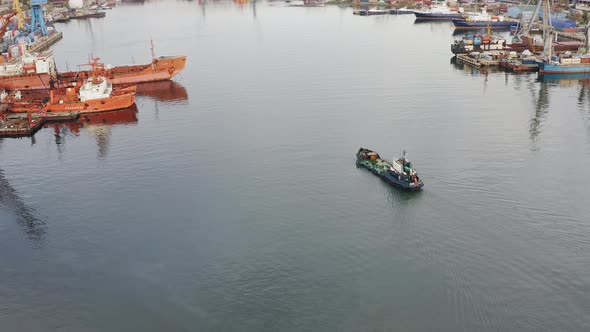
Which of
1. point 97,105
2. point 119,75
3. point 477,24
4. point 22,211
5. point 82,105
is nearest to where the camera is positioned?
point 22,211

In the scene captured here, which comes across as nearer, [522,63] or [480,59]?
[522,63]

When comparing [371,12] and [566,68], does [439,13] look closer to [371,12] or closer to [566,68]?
[371,12]

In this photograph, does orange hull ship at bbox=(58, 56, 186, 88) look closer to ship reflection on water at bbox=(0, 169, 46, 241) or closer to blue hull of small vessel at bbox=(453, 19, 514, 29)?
ship reflection on water at bbox=(0, 169, 46, 241)

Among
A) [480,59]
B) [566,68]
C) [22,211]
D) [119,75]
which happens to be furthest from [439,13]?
[22,211]

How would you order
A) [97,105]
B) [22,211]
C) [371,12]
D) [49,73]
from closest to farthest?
[22,211] → [97,105] → [49,73] → [371,12]

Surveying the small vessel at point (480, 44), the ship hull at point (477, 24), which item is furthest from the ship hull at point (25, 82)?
the ship hull at point (477, 24)

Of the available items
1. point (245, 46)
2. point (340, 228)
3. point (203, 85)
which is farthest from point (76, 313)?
point (245, 46)

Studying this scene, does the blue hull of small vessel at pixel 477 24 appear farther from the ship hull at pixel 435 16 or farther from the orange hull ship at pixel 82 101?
the orange hull ship at pixel 82 101
